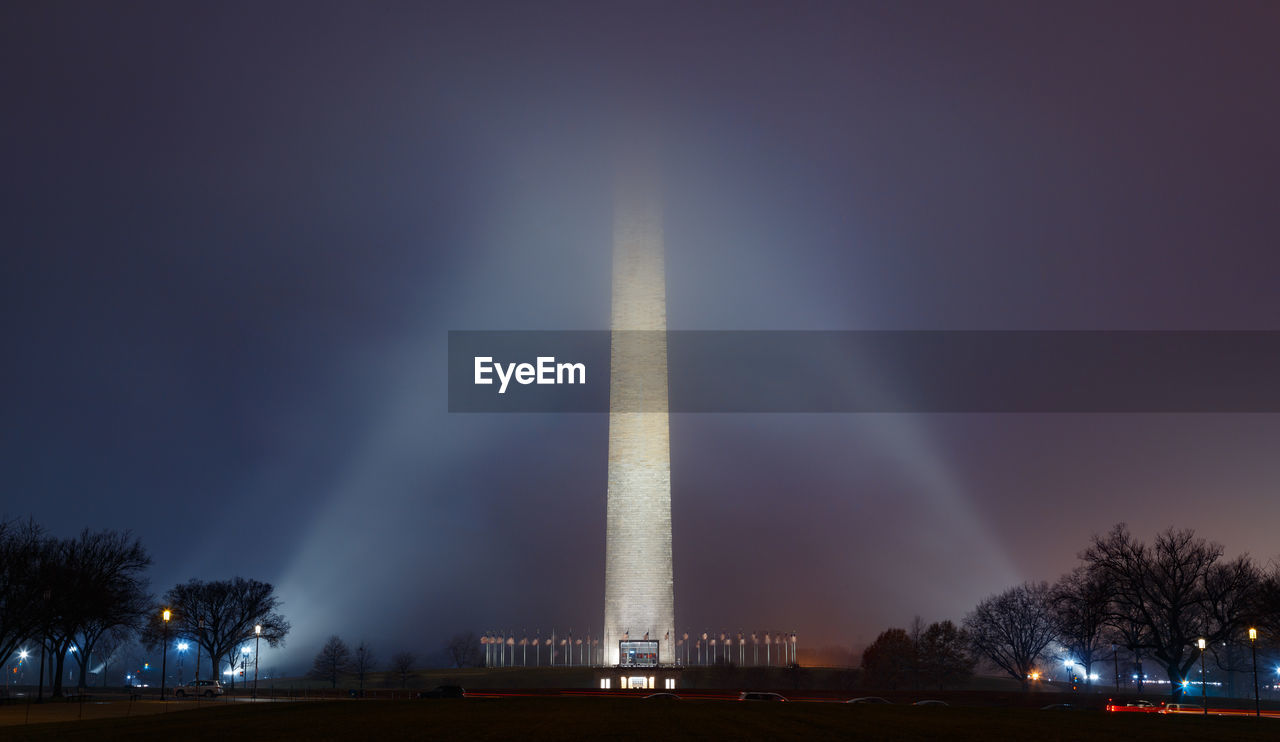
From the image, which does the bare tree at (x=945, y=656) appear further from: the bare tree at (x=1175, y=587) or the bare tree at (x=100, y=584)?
the bare tree at (x=100, y=584)

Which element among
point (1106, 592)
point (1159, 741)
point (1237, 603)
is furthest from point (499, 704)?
point (1237, 603)

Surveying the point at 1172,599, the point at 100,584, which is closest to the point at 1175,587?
the point at 1172,599

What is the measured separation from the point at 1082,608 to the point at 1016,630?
12.0 m

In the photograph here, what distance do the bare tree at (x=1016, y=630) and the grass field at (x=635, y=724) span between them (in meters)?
43.4

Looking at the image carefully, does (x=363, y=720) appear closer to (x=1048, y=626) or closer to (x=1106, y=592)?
(x=1106, y=592)

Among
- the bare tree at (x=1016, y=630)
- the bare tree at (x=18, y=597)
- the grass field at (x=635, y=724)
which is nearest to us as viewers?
the grass field at (x=635, y=724)

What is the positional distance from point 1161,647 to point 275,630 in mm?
67678

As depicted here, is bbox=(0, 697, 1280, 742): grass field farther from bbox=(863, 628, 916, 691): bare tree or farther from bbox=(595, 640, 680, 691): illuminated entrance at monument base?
bbox=(863, 628, 916, 691): bare tree

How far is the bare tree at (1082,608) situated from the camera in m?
64.9

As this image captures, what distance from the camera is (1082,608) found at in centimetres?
6938

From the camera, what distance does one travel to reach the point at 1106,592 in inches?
2500

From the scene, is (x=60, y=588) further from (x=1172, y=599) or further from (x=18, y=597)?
(x=1172, y=599)

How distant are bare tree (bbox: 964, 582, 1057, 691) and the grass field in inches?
1709

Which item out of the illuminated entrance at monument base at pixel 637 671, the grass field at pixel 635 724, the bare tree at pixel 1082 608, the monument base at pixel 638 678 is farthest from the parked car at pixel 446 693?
the bare tree at pixel 1082 608
